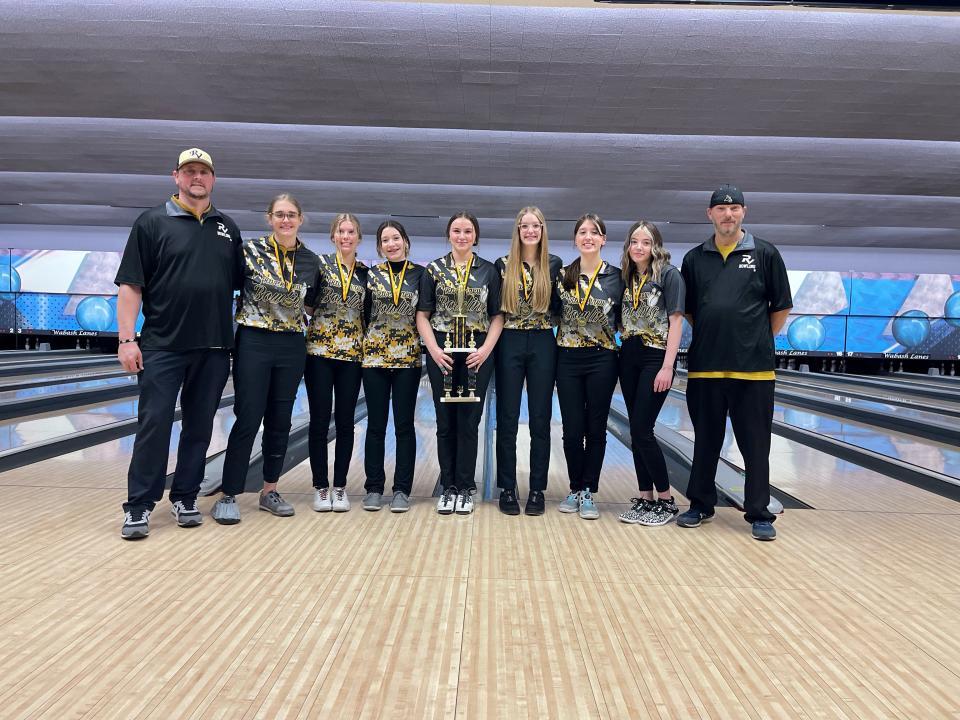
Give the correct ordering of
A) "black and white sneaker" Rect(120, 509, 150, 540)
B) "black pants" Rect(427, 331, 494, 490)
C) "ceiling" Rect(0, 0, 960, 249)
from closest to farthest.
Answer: "black and white sneaker" Rect(120, 509, 150, 540) < "black pants" Rect(427, 331, 494, 490) < "ceiling" Rect(0, 0, 960, 249)

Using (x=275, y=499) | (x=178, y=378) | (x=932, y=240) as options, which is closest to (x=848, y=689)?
(x=275, y=499)

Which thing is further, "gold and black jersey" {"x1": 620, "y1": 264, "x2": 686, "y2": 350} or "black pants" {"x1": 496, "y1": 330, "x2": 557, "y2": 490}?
→ "black pants" {"x1": 496, "y1": 330, "x2": 557, "y2": 490}

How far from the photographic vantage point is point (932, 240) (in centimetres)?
1205

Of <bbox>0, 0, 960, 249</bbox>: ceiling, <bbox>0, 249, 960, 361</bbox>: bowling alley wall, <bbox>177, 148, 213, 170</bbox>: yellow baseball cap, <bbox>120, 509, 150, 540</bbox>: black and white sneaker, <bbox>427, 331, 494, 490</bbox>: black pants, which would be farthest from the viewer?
<bbox>0, 249, 960, 361</bbox>: bowling alley wall

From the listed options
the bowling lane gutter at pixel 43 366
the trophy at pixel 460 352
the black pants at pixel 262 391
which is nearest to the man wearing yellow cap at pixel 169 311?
the black pants at pixel 262 391

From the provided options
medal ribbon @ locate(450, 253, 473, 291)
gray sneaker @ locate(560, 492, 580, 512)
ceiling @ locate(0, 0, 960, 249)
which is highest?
ceiling @ locate(0, 0, 960, 249)

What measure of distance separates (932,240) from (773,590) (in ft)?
41.3

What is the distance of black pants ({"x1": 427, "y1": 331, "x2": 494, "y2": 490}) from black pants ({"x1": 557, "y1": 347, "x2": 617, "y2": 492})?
0.31 meters

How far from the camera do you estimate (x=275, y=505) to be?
263 cm

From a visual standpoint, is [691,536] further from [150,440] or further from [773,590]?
[150,440]

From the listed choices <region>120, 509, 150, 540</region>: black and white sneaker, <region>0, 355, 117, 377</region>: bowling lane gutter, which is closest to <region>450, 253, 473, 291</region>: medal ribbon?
<region>120, 509, 150, 540</region>: black and white sneaker

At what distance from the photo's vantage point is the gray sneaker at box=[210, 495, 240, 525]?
2.50 m

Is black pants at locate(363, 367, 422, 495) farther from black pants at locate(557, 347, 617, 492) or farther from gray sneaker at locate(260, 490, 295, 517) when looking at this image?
black pants at locate(557, 347, 617, 492)

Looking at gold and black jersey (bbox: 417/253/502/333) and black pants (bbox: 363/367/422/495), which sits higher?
gold and black jersey (bbox: 417/253/502/333)
